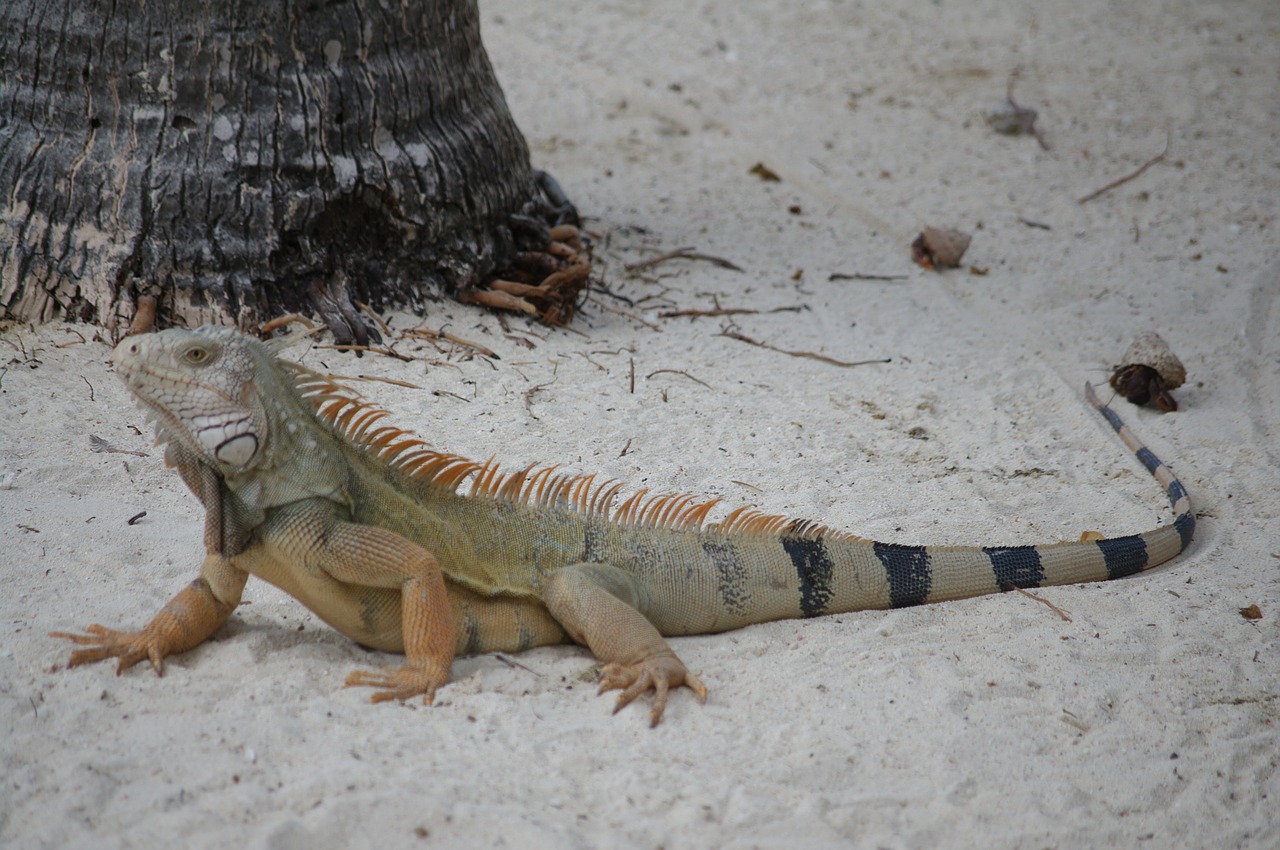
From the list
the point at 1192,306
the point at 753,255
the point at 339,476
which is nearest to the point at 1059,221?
the point at 1192,306

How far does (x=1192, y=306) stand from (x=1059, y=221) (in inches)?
76.3

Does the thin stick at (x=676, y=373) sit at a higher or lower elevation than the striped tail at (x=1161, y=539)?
lower

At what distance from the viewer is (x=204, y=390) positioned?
3.53m

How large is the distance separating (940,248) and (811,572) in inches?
210

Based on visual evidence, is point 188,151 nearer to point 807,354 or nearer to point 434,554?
point 434,554

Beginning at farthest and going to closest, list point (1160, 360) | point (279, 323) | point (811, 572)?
point (1160, 360) < point (279, 323) < point (811, 572)

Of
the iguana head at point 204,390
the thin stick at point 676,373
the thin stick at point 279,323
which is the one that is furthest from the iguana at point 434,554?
the thin stick at point 676,373

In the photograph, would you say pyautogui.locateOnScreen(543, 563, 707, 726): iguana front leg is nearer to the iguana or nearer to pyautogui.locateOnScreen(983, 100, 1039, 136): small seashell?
the iguana

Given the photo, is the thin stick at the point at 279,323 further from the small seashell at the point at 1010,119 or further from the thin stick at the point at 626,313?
the small seashell at the point at 1010,119

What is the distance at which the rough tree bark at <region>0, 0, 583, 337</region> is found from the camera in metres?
6.12

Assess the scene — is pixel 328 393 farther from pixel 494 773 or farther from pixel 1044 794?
pixel 1044 794

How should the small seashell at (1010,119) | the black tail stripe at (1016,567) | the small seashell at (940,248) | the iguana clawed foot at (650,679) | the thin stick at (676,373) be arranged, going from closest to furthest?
the iguana clawed foot at (650,679), the black tail stripe at (1016,567), the thin stick at (676,373), the small seashell at (940,248), the small seashell at (1010,119)

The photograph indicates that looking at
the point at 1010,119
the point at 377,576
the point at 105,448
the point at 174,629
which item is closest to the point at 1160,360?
the point at 377,576

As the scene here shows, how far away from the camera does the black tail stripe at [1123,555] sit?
4.99 m
